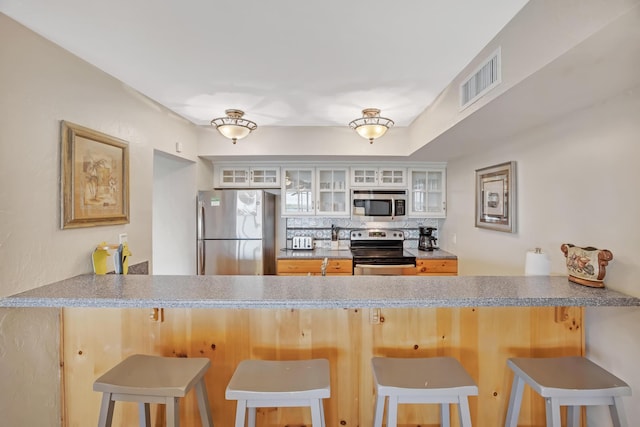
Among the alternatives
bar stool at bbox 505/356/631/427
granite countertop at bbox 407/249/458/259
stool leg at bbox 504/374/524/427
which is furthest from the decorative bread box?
granite countertop at bbox 407/249/458/259

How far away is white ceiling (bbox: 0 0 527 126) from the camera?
1.31 metres

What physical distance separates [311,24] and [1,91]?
4.77 feet

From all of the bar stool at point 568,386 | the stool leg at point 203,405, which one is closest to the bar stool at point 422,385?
the bar stool at point 568,386

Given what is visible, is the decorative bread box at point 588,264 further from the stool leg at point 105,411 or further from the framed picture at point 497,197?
the stool leg at point 105,411

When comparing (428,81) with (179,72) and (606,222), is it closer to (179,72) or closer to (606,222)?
(606,222)

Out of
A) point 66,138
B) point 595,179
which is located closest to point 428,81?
point 595,179

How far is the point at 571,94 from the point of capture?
4.79 feet

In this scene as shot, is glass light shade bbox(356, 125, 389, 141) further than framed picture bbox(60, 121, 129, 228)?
Yes

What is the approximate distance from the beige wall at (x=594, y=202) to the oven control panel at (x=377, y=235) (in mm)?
1621

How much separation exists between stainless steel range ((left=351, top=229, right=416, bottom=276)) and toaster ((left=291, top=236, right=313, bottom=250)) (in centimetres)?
58

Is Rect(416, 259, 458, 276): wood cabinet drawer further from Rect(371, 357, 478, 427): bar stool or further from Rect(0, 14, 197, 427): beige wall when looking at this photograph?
Rect(0, 14, 197, 427): beige wall

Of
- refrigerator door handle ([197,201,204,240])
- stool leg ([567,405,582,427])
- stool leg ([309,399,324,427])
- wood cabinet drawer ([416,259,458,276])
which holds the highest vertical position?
refrigerator door handle ([197,201,204,240])

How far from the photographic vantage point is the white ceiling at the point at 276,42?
131cm

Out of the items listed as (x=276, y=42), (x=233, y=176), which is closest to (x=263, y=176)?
(x=233, y=176)
